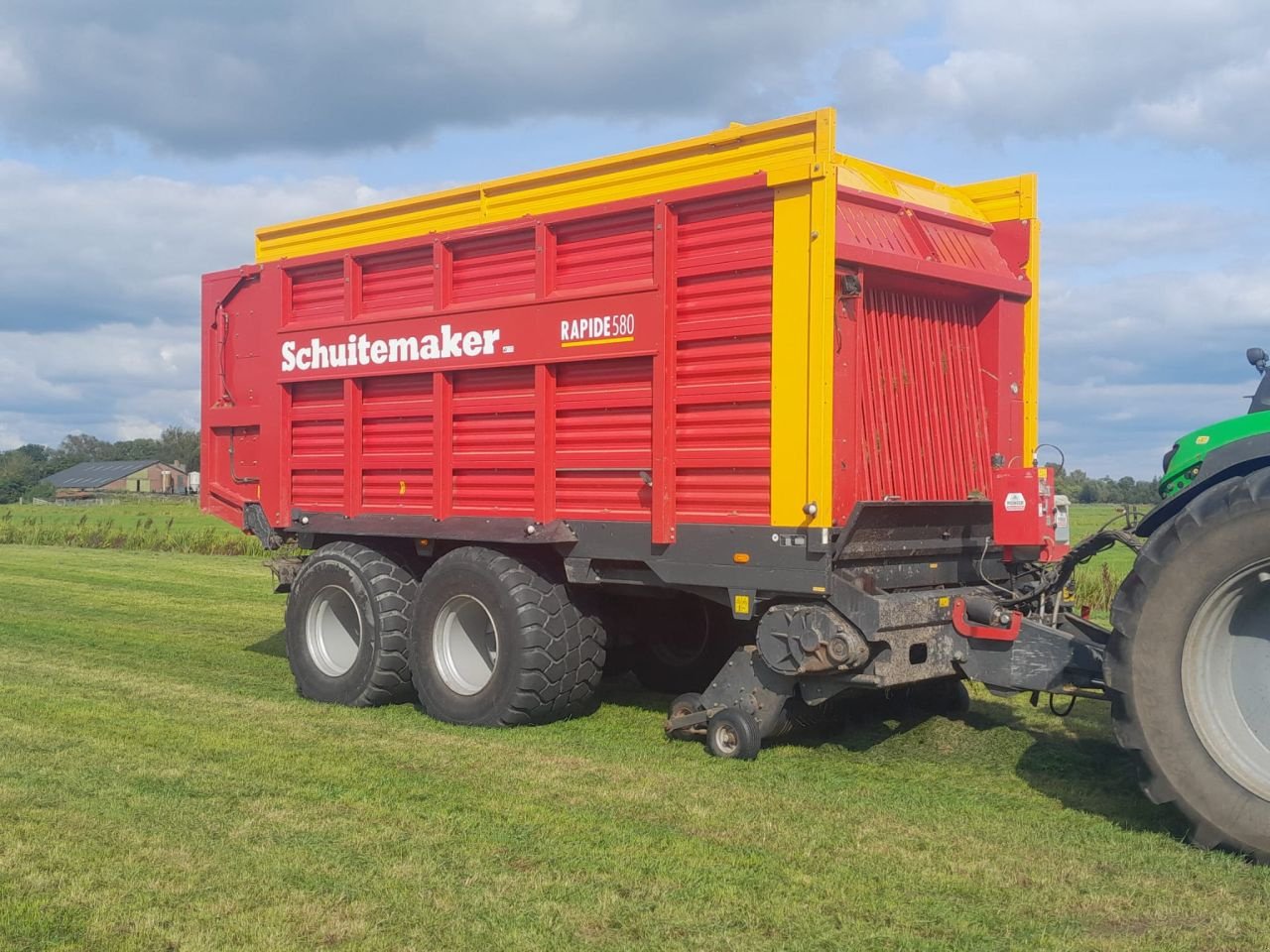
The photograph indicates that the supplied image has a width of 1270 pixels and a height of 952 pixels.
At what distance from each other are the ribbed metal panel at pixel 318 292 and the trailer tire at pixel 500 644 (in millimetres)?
2271

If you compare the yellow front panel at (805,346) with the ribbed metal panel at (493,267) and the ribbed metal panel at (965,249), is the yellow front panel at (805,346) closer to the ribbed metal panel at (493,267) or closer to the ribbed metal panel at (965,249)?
the ribbed metal panel at (965,249)

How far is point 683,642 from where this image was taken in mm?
9250

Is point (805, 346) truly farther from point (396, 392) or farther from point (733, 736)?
point (396, 392)

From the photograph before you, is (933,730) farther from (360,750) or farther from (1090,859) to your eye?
(360,750)

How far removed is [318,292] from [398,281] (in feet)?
2.94

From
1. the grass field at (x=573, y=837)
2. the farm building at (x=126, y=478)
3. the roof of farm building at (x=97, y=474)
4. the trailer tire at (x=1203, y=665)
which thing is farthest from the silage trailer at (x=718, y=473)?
the roof of farm building at (x=97, y=474)

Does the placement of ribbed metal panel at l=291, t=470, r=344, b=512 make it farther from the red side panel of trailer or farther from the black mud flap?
the black mud flap

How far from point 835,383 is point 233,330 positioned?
5500mm

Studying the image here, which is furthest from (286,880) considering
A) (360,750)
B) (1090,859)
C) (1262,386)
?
(1262,386)

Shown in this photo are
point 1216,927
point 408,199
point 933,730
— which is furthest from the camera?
point 408,199

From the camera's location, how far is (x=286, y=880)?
4.79m

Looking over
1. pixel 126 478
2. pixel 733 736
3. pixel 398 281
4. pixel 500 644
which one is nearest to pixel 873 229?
pixel 733 736

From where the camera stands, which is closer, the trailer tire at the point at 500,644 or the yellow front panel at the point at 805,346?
the yellow front panel at the point at 805,346

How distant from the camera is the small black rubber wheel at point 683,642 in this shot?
895cm
